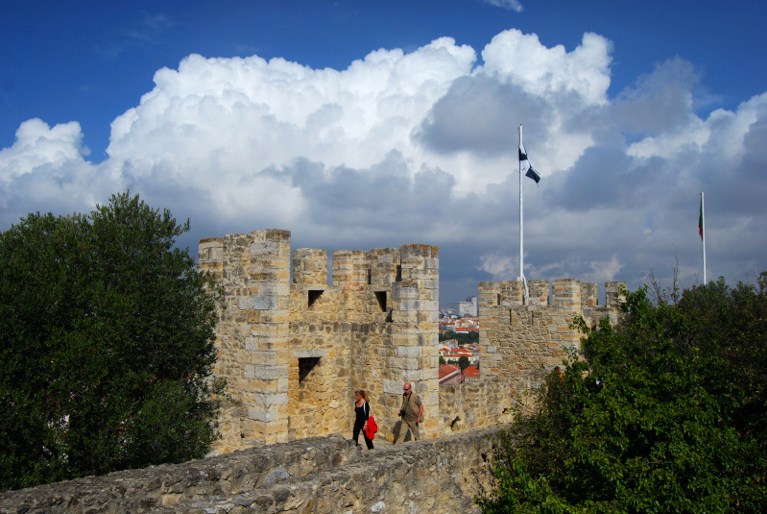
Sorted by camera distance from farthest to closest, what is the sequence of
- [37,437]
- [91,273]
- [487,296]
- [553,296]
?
1. [487,296]
2. [553,296]
3. [91,273]
4. [37,437]

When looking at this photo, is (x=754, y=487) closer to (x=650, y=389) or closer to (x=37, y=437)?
(x=650, y=389)

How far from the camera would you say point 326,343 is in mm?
11805

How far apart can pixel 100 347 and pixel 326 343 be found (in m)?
4.65

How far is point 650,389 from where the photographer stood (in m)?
8.57

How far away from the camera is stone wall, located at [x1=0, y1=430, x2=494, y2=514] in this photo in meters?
5.50

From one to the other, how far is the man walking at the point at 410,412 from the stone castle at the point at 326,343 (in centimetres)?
55

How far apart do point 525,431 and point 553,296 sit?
6.15 metres

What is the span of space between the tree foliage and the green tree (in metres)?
5.39

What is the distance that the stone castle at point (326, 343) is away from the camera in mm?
10586

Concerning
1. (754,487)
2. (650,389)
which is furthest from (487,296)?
(754,487)

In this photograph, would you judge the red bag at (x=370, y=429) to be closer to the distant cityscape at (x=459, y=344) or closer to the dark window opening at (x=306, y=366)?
the dark window opening at (x=306, y=366)

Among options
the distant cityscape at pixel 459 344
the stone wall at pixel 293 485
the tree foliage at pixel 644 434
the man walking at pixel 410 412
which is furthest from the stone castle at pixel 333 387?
the distant cityscape at pixel 459 344

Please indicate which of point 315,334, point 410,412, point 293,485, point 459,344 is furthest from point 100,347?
point 459,344

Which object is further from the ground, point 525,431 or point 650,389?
point 650,389
